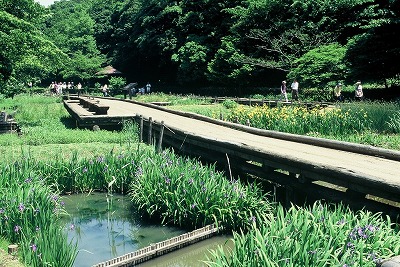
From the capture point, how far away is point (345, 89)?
28578mm

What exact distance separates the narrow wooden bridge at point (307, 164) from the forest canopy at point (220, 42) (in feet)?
26.9

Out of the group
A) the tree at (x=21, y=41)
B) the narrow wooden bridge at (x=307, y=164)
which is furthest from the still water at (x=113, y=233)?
the tree at (x=21, y=41)

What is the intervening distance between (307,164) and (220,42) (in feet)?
116

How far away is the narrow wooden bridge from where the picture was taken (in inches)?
290

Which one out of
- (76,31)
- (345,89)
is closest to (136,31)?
(76,31)

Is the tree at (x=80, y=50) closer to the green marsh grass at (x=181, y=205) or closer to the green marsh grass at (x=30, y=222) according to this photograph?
the green marsh grass at (x=181, y=205)

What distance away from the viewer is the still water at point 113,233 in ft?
25.6

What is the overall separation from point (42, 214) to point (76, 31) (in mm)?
59359

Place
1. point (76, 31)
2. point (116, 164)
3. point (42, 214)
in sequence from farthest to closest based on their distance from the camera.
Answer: point (76, 31) → point (116, 164) → point (42, 214)

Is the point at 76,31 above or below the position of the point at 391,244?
above

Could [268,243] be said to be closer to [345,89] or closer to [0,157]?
[0,157]

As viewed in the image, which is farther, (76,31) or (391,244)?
(76,31)

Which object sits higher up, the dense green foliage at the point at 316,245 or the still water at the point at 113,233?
the dense green foliage at the point at 316,245

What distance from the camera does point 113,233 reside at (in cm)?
913
